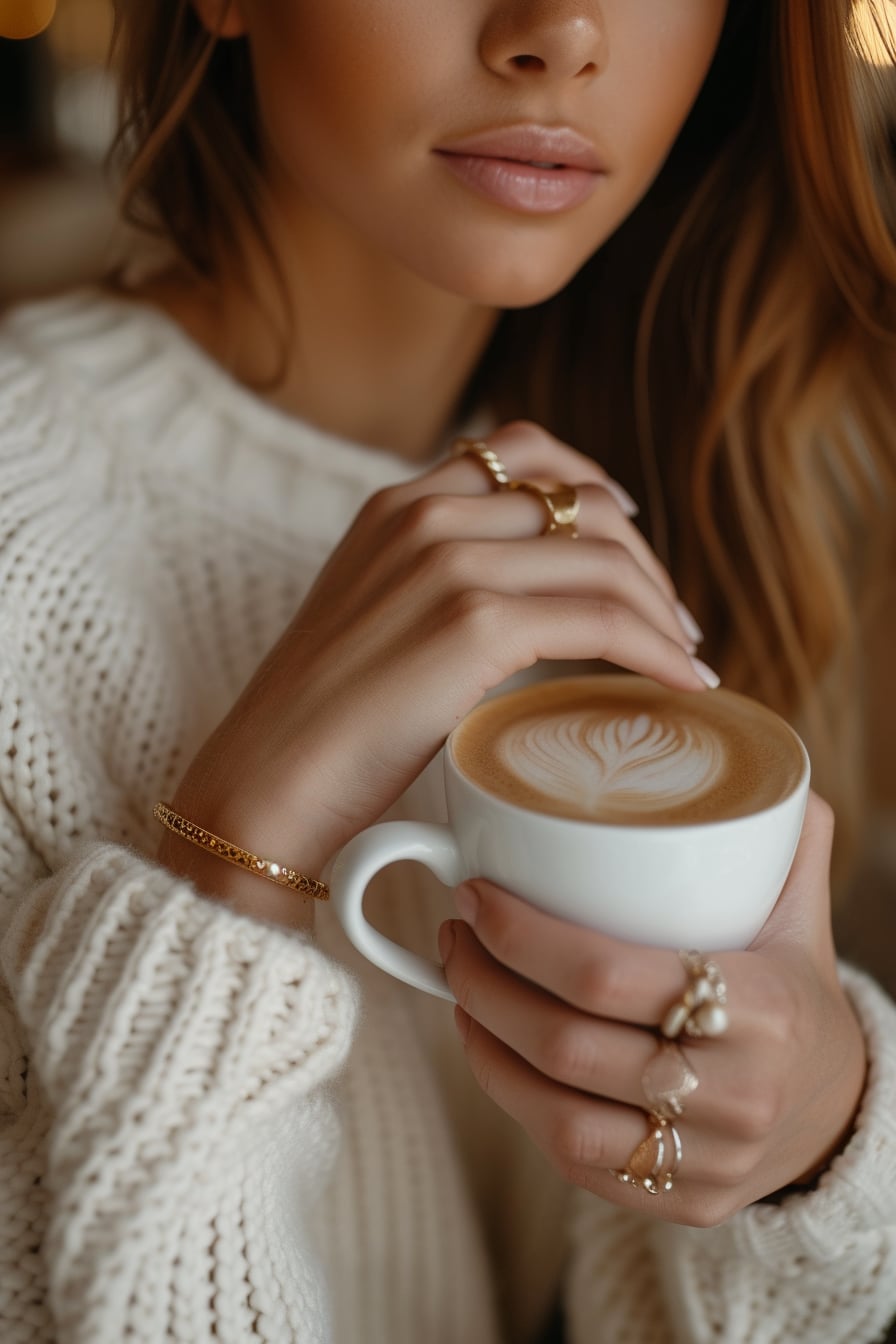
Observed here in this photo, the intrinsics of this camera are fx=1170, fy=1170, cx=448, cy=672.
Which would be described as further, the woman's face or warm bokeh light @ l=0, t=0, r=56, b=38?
warm bokeh light @ l=0, t=0, r=56, b=38

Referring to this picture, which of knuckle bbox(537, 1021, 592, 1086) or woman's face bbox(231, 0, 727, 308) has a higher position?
woman's face bbox(231, 0, 727, 308)

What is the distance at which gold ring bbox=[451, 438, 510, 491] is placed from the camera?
0.78 meters

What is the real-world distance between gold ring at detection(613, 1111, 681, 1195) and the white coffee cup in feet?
0.30

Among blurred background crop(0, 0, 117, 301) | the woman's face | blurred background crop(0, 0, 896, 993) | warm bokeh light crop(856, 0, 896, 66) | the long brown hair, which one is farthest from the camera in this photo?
blurred background crop(0, 0, 117, 301)

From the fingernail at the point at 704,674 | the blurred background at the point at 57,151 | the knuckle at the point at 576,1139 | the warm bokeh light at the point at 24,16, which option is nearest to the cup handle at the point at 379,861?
the knuckle at the point at 576,1139

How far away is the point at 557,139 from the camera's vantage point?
2.54 ft

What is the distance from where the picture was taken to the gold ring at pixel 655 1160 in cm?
56

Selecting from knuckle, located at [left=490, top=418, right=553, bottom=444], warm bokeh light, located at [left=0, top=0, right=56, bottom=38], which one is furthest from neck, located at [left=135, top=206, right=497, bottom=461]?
warm bokeh light, located at [left=0, top=0, right=56, bottom=38]

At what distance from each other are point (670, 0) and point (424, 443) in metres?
0.46

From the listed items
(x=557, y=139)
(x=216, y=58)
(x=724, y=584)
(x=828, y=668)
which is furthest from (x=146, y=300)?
(x=828, y=668)

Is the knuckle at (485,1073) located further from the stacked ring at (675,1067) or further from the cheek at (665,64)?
the cheek at (665,64)

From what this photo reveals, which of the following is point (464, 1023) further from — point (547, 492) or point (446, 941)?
point (547, 492)

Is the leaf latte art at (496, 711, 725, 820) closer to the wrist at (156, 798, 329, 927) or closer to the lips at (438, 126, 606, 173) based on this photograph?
the wrist at (156, 798, 329, 927)

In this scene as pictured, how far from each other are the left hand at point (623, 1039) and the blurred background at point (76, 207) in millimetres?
613
